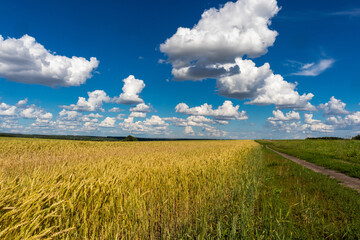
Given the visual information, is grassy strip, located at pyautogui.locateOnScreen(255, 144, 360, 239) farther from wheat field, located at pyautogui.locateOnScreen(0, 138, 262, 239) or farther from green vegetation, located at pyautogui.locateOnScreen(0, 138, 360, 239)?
wheat field, located at pyautogui.locateOnScreen(0, 138, 262, 239)

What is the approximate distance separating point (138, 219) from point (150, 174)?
1656mm

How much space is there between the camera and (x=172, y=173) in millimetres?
5754

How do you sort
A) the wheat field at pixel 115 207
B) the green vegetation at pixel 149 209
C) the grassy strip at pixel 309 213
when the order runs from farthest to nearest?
the grassy strip at pixel 309 213 → the green vegetation at pixel 149 209 → the wheat field at pixel 115 207

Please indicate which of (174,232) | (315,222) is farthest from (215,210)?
(315,222)

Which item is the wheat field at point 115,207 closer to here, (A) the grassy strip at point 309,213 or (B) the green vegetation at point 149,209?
(B) the green vegetation at point 149,209

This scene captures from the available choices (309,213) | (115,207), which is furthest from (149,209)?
(309,213)

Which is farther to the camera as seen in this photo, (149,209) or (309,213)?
(309,213)

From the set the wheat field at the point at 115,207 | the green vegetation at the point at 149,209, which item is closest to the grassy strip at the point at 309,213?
the green vegetation at the point at 149,209

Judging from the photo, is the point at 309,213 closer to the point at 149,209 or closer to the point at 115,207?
the point at 149,209

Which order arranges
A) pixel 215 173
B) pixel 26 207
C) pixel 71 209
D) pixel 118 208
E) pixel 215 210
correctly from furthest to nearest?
1. pixel 215 173
2. pixel 215 210
3. pixel 118 208
4. pixel 71 209
5. pixel 26 207

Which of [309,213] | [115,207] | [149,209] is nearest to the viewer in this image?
[149,209]

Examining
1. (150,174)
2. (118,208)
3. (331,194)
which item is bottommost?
(331,194)

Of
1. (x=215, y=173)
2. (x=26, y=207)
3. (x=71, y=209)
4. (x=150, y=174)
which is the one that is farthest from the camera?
(x=215, y=173)

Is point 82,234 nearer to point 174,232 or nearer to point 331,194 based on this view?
point 174,232
